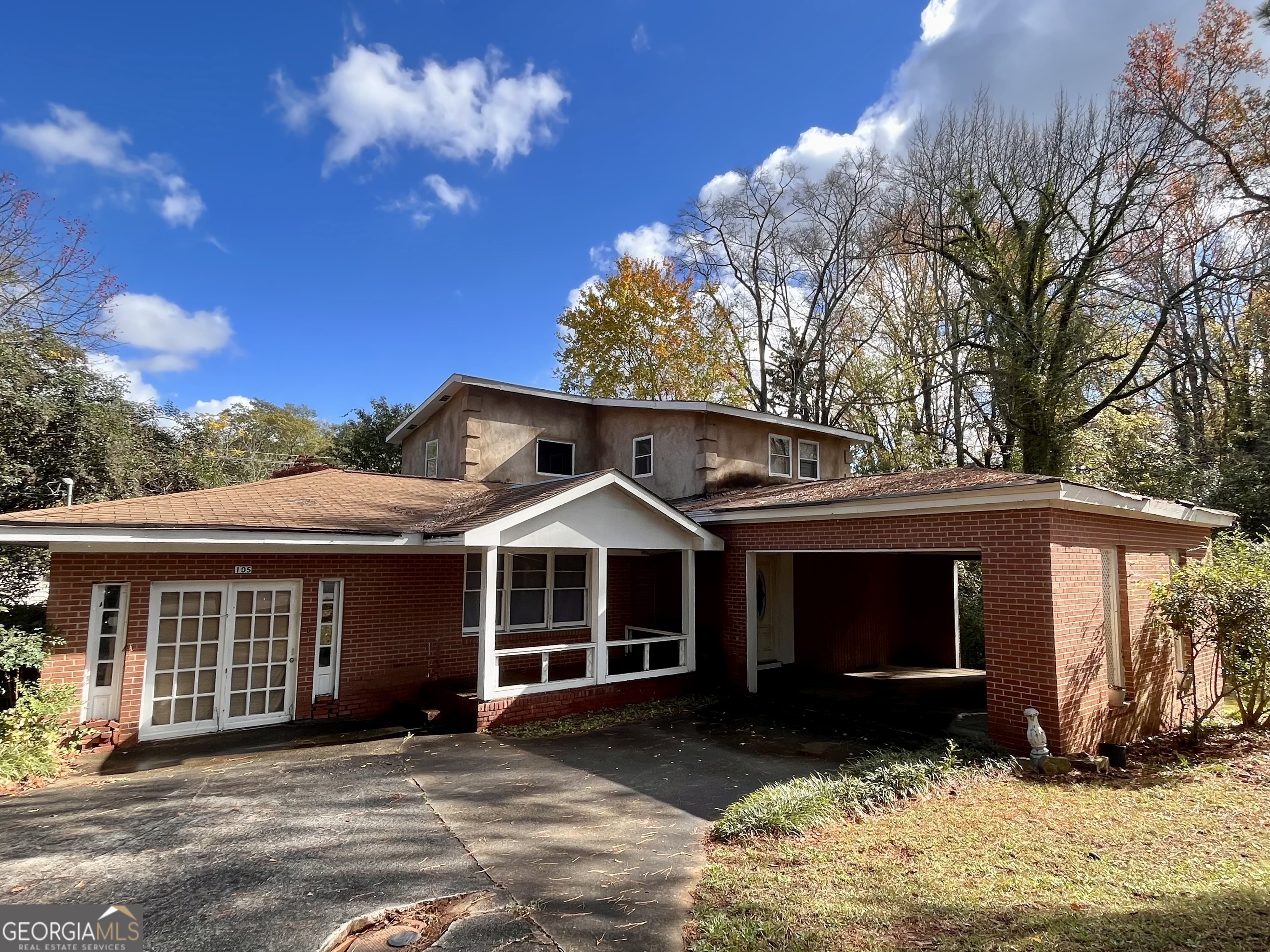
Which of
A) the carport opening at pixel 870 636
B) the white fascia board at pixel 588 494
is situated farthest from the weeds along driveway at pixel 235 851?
the carport opening at pixel 870 636

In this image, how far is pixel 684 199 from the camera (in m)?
29.6

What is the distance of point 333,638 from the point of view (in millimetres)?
9820

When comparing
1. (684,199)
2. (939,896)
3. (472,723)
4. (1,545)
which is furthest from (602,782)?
(684,199)

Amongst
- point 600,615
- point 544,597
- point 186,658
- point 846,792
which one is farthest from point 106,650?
point 846,792

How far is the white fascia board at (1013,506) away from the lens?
7.47m

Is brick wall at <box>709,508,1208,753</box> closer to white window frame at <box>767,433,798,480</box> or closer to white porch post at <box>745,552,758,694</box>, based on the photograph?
white porch post at <box>745,552,758,694</box>

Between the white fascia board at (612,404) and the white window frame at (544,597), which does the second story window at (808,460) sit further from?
the white window frame at (544,597)

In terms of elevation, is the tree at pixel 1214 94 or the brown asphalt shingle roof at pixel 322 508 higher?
the tree at pixel 1214 94

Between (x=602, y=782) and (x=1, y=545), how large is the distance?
492 inches

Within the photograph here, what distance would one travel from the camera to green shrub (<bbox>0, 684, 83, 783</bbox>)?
22.0 ft

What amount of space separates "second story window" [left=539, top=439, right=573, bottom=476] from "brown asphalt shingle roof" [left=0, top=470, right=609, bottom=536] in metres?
2.58

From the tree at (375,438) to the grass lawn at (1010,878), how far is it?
84.7 feet

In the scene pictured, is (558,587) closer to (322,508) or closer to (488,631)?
(488,631)

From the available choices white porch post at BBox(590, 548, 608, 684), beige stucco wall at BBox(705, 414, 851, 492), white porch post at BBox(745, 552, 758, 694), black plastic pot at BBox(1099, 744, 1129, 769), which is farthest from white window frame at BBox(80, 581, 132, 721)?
black plastic pot at BBox(1099, 744, 1129, 769)
